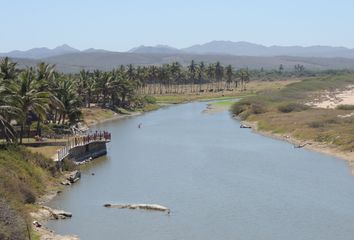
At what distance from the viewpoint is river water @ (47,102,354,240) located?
1822 inches

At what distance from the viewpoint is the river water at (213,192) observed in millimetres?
46284

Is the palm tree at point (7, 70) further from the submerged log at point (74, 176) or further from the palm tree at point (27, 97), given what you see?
the submerged log at point (74, 176)

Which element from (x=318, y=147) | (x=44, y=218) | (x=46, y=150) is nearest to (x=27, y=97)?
(x=46, y=150)

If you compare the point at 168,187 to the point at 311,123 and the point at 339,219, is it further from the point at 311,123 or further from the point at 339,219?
the point at 311,123

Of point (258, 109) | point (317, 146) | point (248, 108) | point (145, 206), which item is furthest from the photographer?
point (248, 108)

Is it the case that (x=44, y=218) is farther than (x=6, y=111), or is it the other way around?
(x=6, y=111)

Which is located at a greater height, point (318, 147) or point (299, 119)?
point (299, 119)

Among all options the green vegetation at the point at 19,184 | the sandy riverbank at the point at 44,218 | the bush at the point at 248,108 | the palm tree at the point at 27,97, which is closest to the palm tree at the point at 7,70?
the palm tree at the point at 27,97

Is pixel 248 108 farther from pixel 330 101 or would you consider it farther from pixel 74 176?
pixel 74 176

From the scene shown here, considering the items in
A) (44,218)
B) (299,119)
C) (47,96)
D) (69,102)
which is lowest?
(44,218)

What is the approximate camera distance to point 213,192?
58.6m

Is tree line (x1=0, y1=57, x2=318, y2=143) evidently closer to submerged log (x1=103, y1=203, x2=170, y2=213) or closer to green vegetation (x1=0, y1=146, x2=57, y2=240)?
green vegetation (x1=0, y1=146, x2=57, y2=240)

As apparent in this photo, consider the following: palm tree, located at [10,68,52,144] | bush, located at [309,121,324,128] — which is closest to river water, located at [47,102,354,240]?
bush, located at [309,121,324,128]

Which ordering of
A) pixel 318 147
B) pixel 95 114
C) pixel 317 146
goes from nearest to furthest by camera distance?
pixel 318 147, pixel 317 146, pixel 95 114
